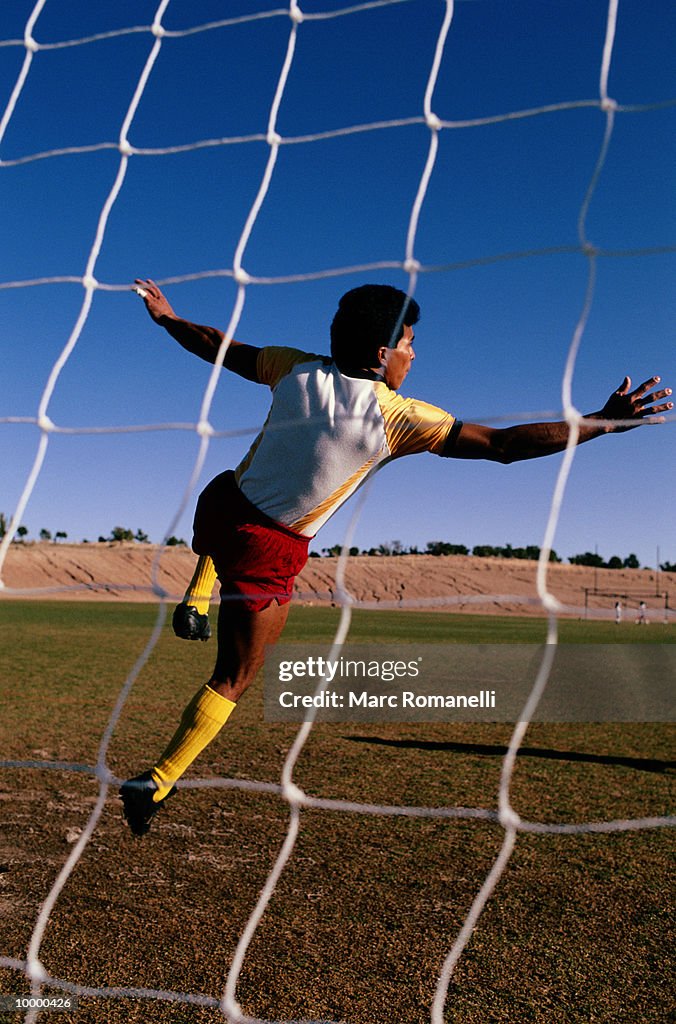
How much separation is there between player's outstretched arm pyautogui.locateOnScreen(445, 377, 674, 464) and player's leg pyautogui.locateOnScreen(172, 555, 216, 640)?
75cm

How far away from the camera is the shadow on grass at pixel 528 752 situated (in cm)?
674

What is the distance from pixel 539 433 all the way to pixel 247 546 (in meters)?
0.76

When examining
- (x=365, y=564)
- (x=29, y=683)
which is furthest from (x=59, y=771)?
(x=365, y=564)

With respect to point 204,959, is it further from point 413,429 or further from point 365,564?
point 365,564

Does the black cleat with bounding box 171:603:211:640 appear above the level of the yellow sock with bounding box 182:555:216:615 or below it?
below

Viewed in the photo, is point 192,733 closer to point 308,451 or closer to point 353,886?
point 308,451

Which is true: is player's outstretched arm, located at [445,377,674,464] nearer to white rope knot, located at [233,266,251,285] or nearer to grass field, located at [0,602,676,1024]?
white rope knot, located at [233,266,251,285]

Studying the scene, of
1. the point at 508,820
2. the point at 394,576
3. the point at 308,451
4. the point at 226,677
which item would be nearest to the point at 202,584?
the point at 226,677

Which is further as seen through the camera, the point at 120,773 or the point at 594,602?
the point at 594,602

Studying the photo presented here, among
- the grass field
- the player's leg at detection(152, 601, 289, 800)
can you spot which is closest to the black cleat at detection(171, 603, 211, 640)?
the player's leg at detection(152, 601, 289, 800)

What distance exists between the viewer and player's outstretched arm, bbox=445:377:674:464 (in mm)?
2084

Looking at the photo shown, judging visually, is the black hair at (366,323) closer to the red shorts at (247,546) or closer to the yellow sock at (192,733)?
the red shorts at (247,546)

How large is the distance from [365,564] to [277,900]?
62146 mm

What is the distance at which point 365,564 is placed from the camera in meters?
65.7
